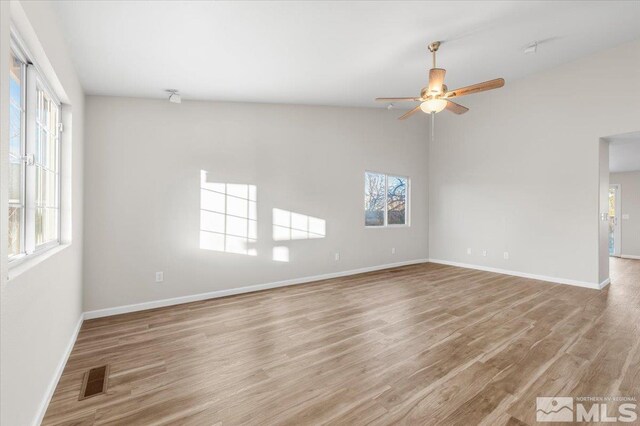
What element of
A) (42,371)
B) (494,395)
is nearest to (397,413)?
(494,395)

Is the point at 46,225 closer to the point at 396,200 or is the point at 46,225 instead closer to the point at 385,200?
the point at 385,200

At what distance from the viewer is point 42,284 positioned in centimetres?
188

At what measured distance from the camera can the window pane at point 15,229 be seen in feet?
5.74

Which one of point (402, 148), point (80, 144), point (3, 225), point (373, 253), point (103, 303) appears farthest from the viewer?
point (402, 148)

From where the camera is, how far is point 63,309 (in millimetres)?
2465

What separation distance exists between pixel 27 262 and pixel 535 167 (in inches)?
265

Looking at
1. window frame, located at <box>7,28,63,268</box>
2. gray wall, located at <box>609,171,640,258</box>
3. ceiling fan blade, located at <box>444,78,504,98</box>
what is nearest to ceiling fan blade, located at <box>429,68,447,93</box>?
ceiling fan blade, located at <box>444,78,504,98</box>

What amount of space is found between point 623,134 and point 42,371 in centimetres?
705

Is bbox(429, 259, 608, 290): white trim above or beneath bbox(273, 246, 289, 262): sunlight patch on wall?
beneath

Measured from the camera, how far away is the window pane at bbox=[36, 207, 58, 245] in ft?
7.21

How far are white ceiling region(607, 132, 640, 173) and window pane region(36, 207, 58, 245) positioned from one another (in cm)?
706

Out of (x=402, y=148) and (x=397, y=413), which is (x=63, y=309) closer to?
(x=397, y=413)

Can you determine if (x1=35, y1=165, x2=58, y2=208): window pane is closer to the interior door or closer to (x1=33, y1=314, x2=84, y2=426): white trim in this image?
(x1=33, y1=314, x2=84, y2=426): white trim

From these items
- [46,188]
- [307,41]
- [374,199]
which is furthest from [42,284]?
[374,199]
